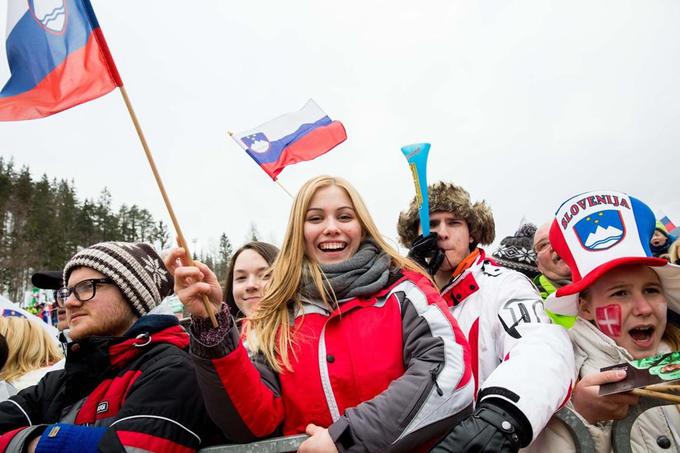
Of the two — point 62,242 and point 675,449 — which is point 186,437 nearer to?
point 675,449

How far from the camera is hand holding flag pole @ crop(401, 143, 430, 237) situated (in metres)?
2.92

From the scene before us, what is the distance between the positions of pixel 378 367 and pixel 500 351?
2.99 feet

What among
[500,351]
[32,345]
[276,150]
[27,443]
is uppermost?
[276,150]

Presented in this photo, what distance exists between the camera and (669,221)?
8.48m

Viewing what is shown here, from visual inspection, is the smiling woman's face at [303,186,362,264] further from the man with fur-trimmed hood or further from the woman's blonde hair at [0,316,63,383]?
the woman's blonde hair at [0,316,63,383]

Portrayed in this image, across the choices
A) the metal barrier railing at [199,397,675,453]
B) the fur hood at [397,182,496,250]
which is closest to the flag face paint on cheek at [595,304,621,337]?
the metal barrier railing at [199,397,675,453]

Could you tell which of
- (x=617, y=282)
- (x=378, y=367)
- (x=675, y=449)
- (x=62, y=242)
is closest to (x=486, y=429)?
(x=378, y=367)

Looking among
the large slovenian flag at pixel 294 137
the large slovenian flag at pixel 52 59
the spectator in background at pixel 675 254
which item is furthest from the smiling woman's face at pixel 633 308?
the large slovenian flag at pixel 294 137

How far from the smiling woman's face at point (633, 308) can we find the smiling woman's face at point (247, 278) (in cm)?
270

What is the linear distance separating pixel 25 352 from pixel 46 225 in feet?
164

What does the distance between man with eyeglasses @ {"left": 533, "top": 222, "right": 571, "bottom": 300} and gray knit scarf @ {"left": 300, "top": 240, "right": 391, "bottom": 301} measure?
1871mm

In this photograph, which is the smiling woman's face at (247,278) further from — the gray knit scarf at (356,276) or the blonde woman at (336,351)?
the gray knit scarf at (356,276)

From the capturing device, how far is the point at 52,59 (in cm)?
210

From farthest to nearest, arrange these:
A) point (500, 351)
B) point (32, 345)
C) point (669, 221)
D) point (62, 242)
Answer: point (62, 242)
point (669, 221)
point (32, 345)
point (500, 351)
